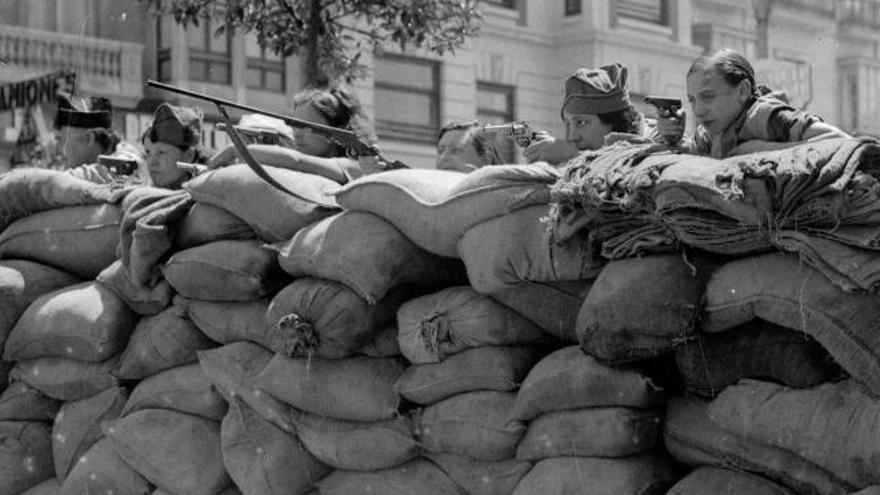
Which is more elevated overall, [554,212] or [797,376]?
[554,212]

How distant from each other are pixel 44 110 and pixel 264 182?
11.1m

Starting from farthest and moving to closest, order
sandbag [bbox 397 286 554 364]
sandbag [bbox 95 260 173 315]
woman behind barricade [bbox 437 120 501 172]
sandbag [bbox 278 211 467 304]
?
woman behind barricade [bbox 437 120 501 172]
sandbag [bbox 95 260 173 315]
sandbag [bbox 278 211 467 304]
sandbag [bbox 397 286 554 364]

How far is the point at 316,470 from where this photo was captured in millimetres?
4828

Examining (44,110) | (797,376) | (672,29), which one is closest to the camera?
(797,376)

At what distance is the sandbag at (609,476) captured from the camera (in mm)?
3977

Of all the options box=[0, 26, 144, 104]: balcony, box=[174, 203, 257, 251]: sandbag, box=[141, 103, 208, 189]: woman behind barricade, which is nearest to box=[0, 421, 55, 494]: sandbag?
box=[174, 203, 257, 251]: sandbag

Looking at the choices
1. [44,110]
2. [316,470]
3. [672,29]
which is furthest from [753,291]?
[672,29]

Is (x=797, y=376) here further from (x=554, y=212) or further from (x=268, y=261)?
(x=268, y=261)

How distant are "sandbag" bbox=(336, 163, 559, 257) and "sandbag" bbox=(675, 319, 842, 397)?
2.13ft

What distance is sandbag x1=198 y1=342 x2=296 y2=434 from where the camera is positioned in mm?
4848

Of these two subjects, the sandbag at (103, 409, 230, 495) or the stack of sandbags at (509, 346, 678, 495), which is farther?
the sandbag at (103, 409, 230, 495)

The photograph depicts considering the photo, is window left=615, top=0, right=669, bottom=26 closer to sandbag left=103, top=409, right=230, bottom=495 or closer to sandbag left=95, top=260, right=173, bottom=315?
sandbag left=95, top=260, right=173, bottom=315

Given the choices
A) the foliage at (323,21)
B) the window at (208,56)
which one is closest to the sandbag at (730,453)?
the foliage at (323,21)

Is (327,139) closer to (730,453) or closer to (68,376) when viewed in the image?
(68,376)
